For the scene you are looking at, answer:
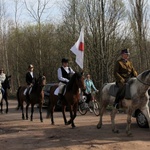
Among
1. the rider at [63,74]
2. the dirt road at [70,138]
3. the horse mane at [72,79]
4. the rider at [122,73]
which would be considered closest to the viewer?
the dirt road at [70,138]

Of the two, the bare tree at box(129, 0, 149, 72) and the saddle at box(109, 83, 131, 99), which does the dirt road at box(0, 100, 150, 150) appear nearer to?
the saddle at box(109, 83, 131, 99)

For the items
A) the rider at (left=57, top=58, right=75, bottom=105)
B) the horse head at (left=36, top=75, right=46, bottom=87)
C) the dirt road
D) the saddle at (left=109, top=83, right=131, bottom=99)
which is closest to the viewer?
the dirt road

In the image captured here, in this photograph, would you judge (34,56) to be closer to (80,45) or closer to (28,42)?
(28,42)

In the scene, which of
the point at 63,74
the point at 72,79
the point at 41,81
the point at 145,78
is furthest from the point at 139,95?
the point at 41,81

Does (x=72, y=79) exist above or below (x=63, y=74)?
below

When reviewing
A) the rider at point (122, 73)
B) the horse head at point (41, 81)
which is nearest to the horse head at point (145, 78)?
the rider at point (122, 73)

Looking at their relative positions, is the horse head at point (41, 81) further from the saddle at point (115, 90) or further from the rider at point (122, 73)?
the rider at point (122, 73)

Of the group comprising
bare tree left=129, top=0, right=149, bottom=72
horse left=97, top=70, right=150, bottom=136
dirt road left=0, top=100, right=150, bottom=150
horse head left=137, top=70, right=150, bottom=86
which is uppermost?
bare tree left=129, top=0, right=149, bottom=72

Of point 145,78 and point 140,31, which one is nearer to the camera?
point 145,78

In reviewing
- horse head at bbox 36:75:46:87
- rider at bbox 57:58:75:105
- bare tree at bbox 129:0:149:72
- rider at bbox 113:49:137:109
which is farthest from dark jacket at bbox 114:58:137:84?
bare tree at bbox 129:0:149:72

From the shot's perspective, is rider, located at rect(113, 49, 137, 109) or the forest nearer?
rider, located at rect(113, 49, 137, 109)

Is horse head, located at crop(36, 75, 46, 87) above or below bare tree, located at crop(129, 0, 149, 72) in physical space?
below

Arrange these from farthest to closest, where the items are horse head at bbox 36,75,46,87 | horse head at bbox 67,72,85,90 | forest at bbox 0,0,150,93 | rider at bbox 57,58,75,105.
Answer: forest at bbox 0,0,150,93
horse head at bbox 36,75,46,87
rider at bbox 57,58,75,105
horse head at bbox 67,72,85,90

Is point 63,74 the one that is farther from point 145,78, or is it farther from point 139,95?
point 145,78
